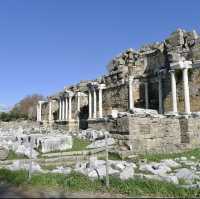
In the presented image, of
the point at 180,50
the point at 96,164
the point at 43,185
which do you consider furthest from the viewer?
the point at 180,50

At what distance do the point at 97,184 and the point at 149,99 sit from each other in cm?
2235

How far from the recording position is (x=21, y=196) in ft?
21.3

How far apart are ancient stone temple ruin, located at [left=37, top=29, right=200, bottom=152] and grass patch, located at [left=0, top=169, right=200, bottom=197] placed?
8277 mm

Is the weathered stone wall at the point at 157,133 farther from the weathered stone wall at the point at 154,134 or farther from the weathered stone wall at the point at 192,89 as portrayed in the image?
the weathered stone wall at the point at 192,89

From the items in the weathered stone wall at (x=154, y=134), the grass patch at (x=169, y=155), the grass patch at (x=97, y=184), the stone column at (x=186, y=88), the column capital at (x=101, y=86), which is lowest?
the grass patch at (x=97, y=184)

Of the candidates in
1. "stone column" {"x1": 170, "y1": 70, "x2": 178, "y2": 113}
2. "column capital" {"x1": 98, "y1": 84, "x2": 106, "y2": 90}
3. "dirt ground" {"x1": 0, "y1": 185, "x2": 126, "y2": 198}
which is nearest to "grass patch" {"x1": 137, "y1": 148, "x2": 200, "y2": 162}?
"stone column" {"x1": 170, "y1": 70, "x2": 178, "y2": 113}

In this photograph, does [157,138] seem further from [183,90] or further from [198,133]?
[183,90]

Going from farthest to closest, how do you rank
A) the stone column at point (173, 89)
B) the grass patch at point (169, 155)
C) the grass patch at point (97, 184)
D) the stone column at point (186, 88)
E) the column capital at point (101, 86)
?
the column capital at point (101, 86), the stone column at point (173, 89), the stone column at point (186, 88), the grass patch at point (169, 155), the grass patch at point (97, 184)

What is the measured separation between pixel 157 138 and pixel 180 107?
7.70m

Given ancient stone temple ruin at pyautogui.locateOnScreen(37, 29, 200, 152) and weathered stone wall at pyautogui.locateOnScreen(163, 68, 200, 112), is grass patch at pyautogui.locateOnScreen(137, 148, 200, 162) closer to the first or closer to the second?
ancient stone temple ruin at pyautogui.locateOnScreen(37, 29, 200, 152)

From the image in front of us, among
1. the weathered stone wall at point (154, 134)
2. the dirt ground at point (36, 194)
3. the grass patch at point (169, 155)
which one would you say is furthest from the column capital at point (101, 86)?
the dirt ground at point (36, 194)

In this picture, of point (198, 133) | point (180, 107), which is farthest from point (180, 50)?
point (198, 133)

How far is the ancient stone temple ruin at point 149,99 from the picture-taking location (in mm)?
18270

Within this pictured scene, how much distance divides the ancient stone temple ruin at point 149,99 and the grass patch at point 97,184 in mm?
8277
